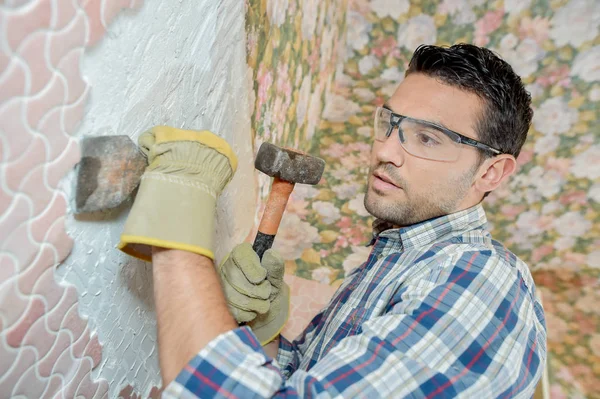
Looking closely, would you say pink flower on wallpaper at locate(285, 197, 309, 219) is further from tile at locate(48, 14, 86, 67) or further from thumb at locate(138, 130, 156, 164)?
tile at locate(48, 14, 86, 67)

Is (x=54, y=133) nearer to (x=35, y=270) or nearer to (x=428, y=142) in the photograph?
(x=35, y=270)

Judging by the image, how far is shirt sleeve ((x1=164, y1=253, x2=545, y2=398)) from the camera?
0.63m

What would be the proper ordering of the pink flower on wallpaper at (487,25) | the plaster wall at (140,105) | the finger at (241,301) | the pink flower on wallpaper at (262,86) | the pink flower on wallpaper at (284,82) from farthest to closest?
the pink flower on wallpaper at (487,25) < the pink flower on wallpaper at (284,82) < the pink flower on wallpaper at (262,86) < the finger at (241,301) < the plaster wall at (140,105)

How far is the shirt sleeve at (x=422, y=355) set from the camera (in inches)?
25.0

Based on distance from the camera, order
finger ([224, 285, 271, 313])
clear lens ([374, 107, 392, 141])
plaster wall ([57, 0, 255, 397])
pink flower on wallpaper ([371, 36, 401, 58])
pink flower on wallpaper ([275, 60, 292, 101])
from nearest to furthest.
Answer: plaster wall ([57, 0, 255, 397]) < finger ([224, 285, 271, 313]) < clear lens ([374, 107, 392, 141]) < pink flower on wallpaper ([275, 60, 292, 101]) < pink flower on wallpaper ([371, 36, 401, 58])

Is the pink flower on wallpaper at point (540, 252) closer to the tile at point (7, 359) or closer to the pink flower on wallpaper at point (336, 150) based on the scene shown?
the pink flower on wallpaper at point (336, 150)

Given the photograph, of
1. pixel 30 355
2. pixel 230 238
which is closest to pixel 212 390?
pixel 30 355

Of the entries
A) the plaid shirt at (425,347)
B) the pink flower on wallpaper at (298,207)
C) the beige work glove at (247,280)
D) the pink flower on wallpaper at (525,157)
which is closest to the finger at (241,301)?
the beige work glove at (247,280)

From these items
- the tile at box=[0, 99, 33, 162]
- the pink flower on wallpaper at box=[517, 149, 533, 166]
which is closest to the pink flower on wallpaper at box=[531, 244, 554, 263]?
the pink flower on wallpaper at box=[517, 149, 533, 166]

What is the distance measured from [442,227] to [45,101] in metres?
0.90

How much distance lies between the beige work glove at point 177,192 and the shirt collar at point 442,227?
55cm

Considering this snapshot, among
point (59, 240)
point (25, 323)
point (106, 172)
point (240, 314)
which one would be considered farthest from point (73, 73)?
point (240, 314)

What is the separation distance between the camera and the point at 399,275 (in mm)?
973

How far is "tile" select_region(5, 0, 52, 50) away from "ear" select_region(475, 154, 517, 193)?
1026 mm
